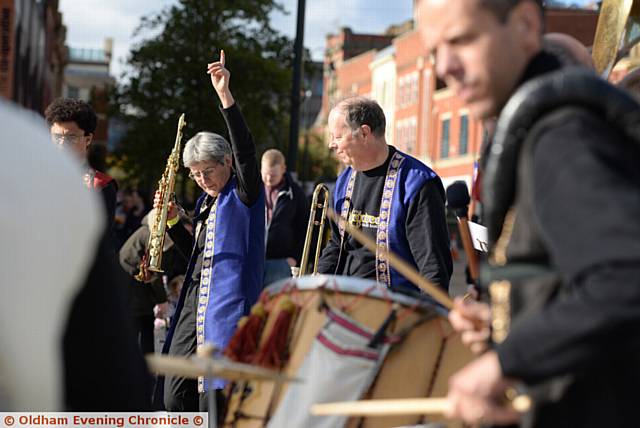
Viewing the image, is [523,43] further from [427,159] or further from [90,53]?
[90,53]

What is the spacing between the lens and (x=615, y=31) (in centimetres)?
801

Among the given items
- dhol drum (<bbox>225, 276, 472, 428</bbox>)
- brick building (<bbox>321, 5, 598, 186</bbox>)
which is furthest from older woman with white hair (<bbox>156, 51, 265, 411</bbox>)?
brick building (<bbox>321, 5, 598, 186</bbox>)

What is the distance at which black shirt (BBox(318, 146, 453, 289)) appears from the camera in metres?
5.59

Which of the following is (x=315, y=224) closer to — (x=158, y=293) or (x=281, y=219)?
(x=158, y=293)

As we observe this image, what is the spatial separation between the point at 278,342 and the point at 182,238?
389cm

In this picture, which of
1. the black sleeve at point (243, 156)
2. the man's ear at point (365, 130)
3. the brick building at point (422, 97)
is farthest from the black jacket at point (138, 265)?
the brick building at point (422, 97)

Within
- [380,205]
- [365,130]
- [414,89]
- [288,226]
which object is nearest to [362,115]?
[365,130]

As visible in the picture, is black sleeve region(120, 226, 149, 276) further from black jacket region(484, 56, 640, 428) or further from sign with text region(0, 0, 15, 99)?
sign with text region(0, 0, 15, 99)

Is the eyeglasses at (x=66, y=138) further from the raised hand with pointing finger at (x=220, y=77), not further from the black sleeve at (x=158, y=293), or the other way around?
the black sleeve at (x=158, y=293)

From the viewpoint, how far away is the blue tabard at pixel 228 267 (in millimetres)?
6199

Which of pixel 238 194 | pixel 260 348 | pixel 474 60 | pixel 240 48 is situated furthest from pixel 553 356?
pixel 240 48

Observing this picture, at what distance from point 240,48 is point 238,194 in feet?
80.8

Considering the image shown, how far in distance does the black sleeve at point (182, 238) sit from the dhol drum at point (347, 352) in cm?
349

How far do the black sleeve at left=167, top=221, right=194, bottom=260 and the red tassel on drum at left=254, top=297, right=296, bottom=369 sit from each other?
3687 mm
